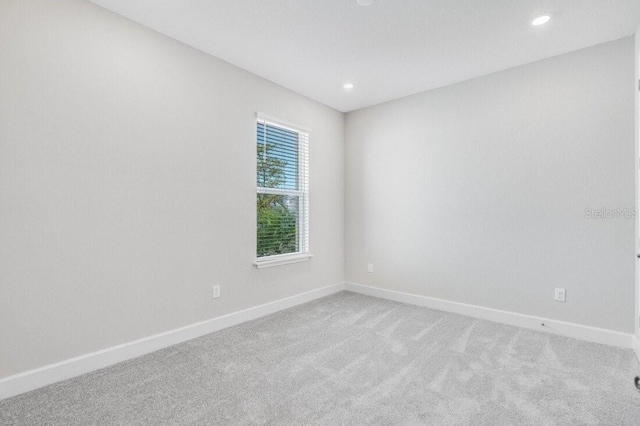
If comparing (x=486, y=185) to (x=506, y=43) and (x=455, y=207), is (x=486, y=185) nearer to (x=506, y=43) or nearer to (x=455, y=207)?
(x=455, y=207)

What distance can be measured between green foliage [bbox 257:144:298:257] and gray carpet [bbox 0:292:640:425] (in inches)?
37.6

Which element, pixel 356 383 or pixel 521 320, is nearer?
pixel 356 383

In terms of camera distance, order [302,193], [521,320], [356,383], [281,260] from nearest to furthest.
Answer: [356,383]
[521,320]
[281,260]
[302,193]

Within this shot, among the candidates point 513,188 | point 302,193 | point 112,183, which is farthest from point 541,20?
point 112,183

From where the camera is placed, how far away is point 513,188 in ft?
10.4

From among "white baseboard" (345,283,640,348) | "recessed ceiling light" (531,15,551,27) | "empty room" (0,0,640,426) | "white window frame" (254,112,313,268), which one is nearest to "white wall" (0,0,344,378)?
"empty room" (0,0,640,426)

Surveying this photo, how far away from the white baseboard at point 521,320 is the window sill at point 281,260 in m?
1.08

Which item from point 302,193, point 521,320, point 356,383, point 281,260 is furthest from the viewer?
point 302,193

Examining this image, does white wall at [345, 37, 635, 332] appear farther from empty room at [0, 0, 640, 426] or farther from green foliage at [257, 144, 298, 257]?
green foliage at [257, 144, 298, 257]

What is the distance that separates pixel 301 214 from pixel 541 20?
9.34ft

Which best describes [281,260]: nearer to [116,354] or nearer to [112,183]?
[116,354]

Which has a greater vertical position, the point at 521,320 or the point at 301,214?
the point at 301,214

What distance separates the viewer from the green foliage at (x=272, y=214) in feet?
11.4

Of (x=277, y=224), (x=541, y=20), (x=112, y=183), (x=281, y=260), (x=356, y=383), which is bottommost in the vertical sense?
(x=356, y=383)
